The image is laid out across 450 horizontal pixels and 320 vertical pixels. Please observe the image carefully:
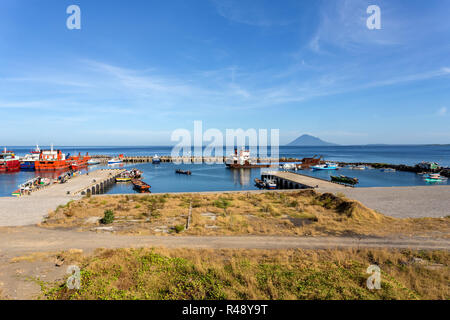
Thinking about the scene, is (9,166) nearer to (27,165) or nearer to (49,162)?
(27,165)

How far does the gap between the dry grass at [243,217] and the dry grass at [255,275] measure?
14.8ft

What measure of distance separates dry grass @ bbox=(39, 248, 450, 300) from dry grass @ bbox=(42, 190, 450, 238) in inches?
178

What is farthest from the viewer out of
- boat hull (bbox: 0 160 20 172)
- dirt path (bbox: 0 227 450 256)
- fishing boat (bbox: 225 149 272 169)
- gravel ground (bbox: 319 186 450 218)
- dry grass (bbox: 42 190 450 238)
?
fishing boat (bbox: 225 149 272 169)

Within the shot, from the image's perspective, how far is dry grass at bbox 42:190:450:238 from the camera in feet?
55.4

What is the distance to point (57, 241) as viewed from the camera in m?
14.6

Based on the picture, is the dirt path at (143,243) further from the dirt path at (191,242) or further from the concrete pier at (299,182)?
the concrete pier at (299,182)

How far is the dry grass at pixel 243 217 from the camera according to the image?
1688 cm

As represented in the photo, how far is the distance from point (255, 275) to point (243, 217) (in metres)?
11.9

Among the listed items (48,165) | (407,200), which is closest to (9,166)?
(48,165)

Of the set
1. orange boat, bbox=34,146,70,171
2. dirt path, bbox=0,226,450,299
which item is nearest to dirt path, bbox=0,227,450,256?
dirt path, bbox=0,226,450,299

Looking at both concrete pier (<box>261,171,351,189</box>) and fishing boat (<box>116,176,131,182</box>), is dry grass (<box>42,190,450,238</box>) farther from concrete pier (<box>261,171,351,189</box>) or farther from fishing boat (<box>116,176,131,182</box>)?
fishing boat (<box>116,176,131,182</box>)

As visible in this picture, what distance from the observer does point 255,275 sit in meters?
9.16

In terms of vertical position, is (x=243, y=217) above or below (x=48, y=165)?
below
